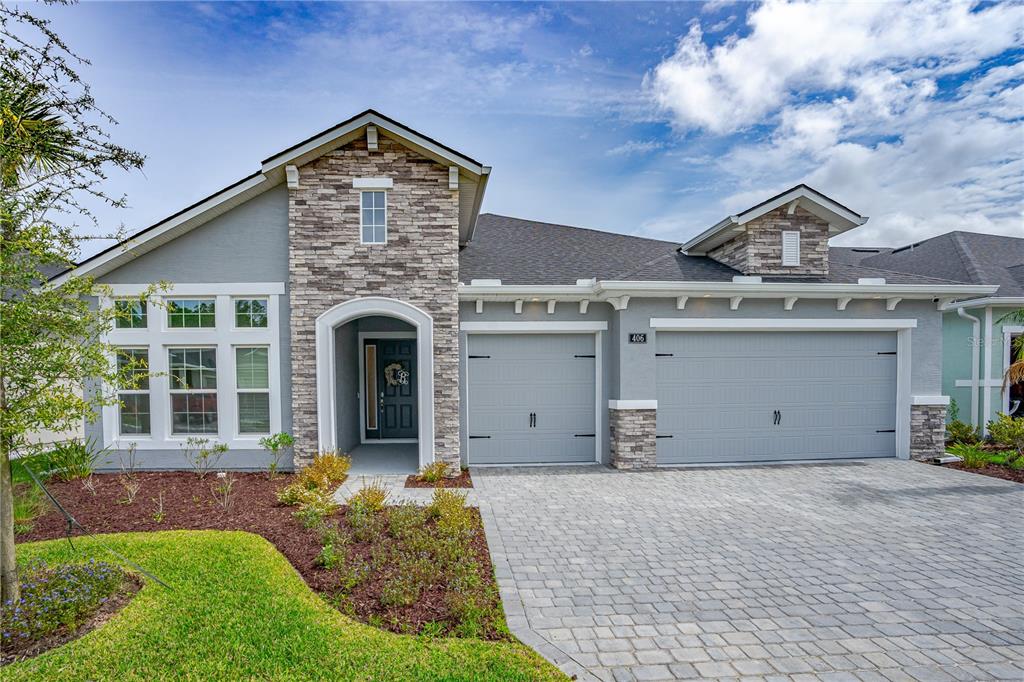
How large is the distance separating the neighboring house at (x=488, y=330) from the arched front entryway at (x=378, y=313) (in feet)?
0.13

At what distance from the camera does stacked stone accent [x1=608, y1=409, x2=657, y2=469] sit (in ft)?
28.2

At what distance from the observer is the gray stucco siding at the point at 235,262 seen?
8.27 metres

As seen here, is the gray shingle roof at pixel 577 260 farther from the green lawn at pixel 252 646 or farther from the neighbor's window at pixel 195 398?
the green lawn at pixel 252 646

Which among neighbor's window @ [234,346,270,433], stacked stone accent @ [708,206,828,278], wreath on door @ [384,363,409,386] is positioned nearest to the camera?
neighbor's window @ [234,346,270,433]

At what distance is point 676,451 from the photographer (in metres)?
8.99

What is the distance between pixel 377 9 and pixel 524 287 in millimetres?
5171

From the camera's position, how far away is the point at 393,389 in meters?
11.1

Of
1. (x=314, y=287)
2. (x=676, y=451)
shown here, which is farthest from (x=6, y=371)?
(x=676, y=451)

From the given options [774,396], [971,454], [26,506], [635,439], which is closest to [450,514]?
[635,439]

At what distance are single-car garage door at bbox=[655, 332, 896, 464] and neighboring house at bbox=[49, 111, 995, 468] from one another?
0.04 meters

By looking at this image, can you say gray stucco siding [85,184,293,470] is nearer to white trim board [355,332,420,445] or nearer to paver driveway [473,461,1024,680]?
white trim board [355,332,420,445]

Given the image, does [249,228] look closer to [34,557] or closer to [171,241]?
[171,241]

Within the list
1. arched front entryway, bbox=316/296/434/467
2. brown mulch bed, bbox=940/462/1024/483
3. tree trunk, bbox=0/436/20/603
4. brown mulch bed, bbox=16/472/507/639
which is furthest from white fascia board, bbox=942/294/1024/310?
tree trunk, bbox=0/436/20/603

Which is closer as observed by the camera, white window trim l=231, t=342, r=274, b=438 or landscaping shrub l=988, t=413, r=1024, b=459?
white window trim l=231, t=342, r=274, b=438
